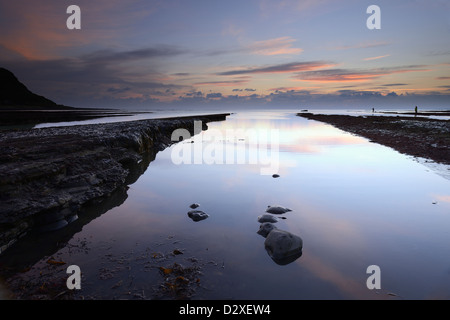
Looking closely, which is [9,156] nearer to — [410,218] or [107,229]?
[107,229]

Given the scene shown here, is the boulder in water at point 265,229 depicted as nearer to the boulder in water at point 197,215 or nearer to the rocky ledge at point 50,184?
the boulder in water at point 197,215

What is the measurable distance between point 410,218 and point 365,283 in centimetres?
405

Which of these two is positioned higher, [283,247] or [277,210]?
[277,210]

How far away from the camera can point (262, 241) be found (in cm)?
623

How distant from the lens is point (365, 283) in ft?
15.2

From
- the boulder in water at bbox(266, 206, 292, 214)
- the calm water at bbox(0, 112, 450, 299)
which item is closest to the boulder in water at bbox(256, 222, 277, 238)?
the calm water at bbox(0, 112, 450, 299)

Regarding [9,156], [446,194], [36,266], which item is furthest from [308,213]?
[9,156]

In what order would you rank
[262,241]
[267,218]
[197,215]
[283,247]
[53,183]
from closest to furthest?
[283,247] → [262,241] → [267,218] → [197,215] → [53,183]

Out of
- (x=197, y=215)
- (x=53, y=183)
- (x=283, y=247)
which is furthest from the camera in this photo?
(x=53, y=183)

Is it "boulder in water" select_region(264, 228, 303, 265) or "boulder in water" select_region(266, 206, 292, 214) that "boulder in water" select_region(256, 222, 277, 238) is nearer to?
"boulder in water" select_region(264, 228, 303, 265)

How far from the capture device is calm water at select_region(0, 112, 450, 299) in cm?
454

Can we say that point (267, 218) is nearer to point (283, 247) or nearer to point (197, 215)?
point (283, 247)

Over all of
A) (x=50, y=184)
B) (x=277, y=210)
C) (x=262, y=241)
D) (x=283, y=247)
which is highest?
(x=50, y=184)

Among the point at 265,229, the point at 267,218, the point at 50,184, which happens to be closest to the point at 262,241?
the point at 265,229
